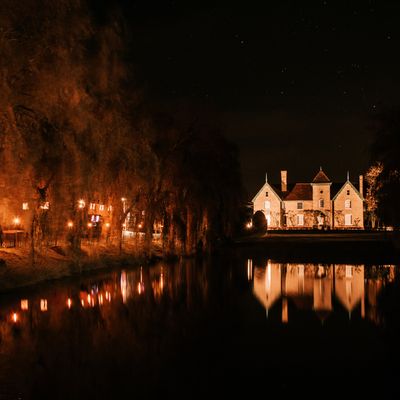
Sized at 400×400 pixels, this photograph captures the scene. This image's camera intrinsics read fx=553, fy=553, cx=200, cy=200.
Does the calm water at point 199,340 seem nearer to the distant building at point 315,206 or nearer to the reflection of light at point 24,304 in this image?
the reflection of light at point 24,304

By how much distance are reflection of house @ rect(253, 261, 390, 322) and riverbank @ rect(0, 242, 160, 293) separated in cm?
708

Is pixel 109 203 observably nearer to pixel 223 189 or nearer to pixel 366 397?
pixel 223 189

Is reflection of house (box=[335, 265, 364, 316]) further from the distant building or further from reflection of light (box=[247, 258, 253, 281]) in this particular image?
the distant building

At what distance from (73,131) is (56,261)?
7.63 metres

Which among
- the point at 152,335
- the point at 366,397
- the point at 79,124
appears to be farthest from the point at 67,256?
the point at 366,397

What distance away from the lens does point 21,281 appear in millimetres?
19344

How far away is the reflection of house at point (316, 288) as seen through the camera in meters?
15.1

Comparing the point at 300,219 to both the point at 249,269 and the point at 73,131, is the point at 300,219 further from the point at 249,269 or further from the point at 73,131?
the point at 73,131

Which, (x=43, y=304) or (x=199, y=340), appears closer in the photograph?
(x=199, y=340)

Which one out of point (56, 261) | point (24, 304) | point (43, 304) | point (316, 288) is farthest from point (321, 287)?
point (56, 261)

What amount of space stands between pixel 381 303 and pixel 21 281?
11962mm

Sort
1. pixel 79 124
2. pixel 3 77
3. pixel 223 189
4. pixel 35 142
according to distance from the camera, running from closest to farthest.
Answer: pixel 3 77, pixel 35 142, pixel 79 124, pixel 223 189

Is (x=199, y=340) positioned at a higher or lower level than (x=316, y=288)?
lower

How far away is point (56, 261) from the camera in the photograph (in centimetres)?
2286
